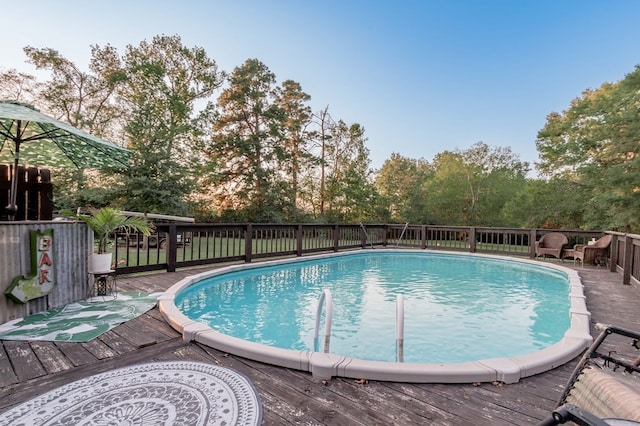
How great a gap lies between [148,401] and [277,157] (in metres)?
15.8

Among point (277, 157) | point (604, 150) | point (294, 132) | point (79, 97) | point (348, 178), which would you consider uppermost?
point (79, 97)

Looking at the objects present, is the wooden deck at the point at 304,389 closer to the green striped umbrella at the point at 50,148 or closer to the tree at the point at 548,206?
the green striped umbrella at the point at 50,148

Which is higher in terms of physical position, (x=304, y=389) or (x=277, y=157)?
(x=277, y=157)

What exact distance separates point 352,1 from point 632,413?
11.0m

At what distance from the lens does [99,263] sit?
12.8 ft

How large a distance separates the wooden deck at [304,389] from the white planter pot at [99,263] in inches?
52.0

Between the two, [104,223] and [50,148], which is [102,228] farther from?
[50,148]

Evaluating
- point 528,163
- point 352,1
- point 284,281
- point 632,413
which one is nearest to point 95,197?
point 284,281

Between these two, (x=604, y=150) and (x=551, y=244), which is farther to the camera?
(x=604, y=150)

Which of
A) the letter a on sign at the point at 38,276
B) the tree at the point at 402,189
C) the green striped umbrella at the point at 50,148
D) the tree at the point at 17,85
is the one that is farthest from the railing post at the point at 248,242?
the tree at the point at 17,85

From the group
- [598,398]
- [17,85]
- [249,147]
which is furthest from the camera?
[249,147]

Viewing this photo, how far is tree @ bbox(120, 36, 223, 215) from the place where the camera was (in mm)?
12562

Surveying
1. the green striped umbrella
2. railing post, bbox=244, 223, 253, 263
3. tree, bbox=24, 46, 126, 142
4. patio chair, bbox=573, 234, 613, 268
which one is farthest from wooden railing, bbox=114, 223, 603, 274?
tree, bbox=24, 46, 126, 142

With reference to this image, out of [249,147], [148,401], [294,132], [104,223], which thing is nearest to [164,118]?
[249,147]
